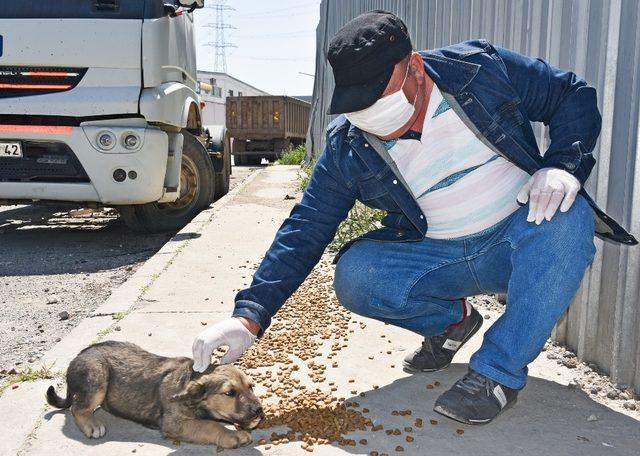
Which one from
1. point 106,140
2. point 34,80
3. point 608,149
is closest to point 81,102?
point 106,140

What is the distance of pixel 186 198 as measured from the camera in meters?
8.23

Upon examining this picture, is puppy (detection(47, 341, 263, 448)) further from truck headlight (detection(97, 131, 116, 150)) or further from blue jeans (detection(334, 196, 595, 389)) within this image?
truck headlight (detection(97, 131, 116, 150))

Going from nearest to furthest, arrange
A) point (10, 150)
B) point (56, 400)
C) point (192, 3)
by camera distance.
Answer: point (56, 400) → point (10, 150) → point (192, 3)

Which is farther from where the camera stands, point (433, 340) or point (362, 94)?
point (433, 340)

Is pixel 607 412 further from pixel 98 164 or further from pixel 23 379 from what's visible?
pixel 98 164

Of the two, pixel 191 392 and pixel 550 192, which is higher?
pixel 550 192

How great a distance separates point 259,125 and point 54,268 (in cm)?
1948

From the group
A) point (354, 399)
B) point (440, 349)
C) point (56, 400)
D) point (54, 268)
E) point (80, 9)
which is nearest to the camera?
point (56, 400)

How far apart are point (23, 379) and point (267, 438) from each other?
4.59 feet

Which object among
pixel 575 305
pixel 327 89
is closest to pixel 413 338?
pixel 575 305

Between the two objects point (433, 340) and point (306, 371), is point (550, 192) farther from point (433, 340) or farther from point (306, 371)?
point (306, 371)

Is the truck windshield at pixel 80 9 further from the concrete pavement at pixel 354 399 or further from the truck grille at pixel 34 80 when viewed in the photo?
the concrete pavement at pixel 354 399

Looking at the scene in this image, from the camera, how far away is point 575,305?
3635 mm

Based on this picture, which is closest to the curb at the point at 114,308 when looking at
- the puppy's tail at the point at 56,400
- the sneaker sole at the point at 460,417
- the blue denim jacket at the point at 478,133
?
the puppy's tail at the point at 56,400
